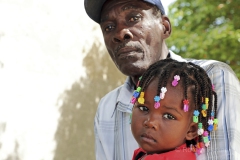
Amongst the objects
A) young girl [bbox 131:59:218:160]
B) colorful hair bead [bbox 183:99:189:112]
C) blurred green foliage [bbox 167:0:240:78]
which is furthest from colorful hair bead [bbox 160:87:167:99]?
blurred green foliage [bbox 167:0:240:78]

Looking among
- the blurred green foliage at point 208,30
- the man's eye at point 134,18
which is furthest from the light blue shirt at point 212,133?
the blurred green foliage at point 208,30

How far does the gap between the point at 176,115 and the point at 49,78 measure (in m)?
3.52

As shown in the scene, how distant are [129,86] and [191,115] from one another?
3.65ft

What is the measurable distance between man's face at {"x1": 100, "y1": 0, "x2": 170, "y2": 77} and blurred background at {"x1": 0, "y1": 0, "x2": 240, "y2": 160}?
92.4 inches

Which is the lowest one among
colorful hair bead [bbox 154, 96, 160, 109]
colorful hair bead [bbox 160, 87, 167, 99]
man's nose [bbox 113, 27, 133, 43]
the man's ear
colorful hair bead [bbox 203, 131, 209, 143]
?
colorful hair bead [bbox 203, 131, 209, 143]

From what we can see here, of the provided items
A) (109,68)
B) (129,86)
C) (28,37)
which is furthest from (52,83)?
(129,86)

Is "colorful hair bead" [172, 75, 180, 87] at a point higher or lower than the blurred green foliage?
lower

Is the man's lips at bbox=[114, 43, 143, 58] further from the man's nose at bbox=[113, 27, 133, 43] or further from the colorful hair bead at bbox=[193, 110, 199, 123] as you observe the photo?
the colorful hair bead at bbox=[193, 110, 199, 123]

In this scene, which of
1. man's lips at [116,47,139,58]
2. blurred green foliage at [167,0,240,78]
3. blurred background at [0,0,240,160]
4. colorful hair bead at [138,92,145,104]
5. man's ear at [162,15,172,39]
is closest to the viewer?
colorful hair bead at [138,92,145,104]

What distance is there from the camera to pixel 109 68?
6.38 m

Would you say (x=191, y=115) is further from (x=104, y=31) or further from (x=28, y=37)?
(x=28, y=37)

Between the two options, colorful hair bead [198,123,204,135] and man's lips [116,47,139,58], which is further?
man's lips [116,47,139,58]

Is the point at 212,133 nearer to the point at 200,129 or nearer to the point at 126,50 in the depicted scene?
the point at 200,129

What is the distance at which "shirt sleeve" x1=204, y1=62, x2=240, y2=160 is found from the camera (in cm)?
221
